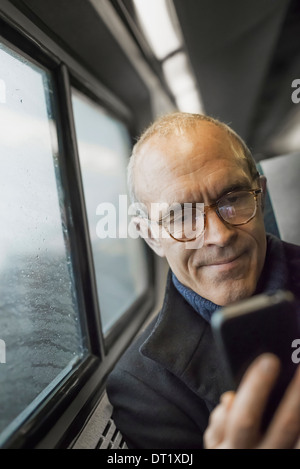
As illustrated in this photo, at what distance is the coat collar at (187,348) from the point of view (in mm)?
983

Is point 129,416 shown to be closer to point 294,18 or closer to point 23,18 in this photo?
point 23,18

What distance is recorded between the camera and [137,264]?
3.19 meters

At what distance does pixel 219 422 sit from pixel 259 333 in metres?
0.17

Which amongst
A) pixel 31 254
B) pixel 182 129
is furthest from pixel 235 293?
pixel 31 254

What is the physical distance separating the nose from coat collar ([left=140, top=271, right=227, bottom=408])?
0.28 m

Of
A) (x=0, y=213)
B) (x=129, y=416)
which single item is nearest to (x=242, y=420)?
(x=129, y=416)

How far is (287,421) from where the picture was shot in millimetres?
566

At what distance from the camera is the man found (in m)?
0.98

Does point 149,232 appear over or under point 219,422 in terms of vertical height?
over

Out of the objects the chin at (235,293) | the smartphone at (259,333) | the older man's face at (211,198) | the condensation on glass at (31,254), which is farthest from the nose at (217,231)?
the condensation on glass at (31,254)

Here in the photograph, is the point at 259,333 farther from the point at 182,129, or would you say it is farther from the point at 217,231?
the point at 182,129

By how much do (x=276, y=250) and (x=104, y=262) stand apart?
158 centimetres

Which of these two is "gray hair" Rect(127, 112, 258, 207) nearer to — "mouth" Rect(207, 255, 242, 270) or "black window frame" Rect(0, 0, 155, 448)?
"mouth" Rect(207, 255, 242, 270)

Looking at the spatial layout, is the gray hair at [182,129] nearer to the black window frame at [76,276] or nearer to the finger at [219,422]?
the black window frame at [76,276]
